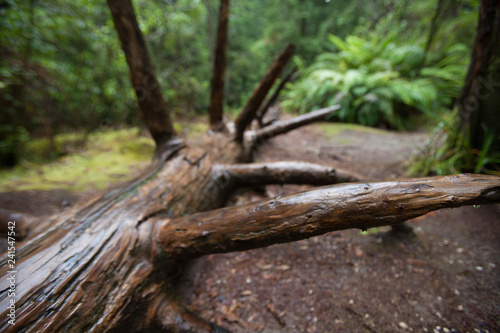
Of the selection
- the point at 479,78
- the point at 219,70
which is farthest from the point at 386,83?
the point at 219,70

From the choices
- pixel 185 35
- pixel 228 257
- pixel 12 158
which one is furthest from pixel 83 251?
pixel 185 35

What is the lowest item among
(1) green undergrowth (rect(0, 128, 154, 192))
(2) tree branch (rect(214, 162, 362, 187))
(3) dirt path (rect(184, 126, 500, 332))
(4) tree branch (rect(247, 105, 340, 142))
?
(3) dirt path (rect(184, 126, 500, 332))

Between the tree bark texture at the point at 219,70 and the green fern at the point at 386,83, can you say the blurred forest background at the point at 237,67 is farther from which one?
the tree bark texture at the point at 219,70

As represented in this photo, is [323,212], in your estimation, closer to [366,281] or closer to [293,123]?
[366,281]

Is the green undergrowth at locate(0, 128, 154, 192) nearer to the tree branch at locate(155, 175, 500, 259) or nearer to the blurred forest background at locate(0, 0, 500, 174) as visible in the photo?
the blurred forest background at locate(0, 0, 500, 174)

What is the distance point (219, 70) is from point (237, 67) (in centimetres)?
672

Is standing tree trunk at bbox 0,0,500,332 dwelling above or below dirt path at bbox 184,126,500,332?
above

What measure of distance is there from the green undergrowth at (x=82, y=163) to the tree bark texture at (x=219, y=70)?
1.69 meters

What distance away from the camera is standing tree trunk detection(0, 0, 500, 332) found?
81 centimetres

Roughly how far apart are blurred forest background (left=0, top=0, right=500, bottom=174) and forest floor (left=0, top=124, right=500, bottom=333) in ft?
2.98

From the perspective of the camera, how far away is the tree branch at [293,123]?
Result: 9.68ft

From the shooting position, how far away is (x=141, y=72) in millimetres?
1957

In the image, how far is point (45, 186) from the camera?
2.76 meters

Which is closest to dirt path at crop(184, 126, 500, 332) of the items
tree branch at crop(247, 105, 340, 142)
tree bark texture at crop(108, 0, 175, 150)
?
tree bark texture at crop(108, 0, 175, 150)
